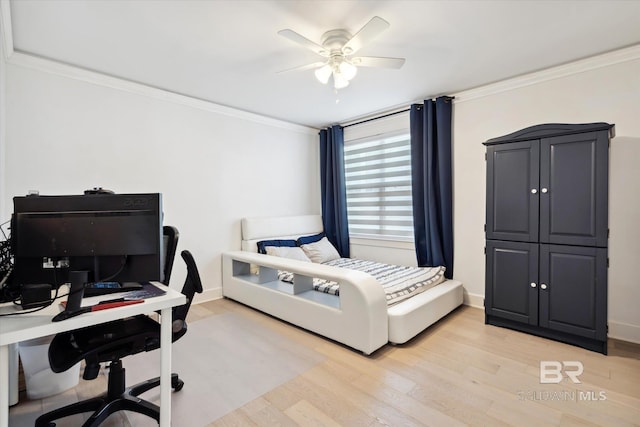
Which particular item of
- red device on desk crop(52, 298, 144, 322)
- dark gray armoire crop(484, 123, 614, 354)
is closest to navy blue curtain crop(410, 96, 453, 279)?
dark gray armoire crop(484, 123, 614, 354)

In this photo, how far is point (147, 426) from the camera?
5.38 feet

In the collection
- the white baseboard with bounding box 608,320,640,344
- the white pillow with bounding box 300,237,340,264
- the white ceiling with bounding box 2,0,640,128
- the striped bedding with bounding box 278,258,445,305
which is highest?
the white ceiling with bounding box 2,0,640,128

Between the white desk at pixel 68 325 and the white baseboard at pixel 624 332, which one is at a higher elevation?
the white desk at pixel 68 325

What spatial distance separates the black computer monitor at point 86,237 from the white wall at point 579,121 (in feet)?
10.6

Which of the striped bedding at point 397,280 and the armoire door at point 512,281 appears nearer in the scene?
the armoire door at point 512,281

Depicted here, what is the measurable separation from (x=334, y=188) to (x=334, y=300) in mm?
2246

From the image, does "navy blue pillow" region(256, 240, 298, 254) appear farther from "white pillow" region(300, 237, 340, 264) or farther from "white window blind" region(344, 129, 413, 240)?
"white window blind" region(344, 129, 413, 240)

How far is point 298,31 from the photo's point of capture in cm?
222

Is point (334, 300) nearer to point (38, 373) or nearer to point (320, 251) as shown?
point (320, 251)

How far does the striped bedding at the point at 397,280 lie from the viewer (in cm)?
281

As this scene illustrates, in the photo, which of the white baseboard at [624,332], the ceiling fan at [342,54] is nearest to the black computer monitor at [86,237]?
the ceiling fan at [342,54]

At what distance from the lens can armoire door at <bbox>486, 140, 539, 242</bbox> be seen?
264 centimetres

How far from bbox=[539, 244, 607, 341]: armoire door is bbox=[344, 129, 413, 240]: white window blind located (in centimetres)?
161

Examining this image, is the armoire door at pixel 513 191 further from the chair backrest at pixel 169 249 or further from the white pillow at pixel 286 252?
the chair backrest at pixel 169 249
